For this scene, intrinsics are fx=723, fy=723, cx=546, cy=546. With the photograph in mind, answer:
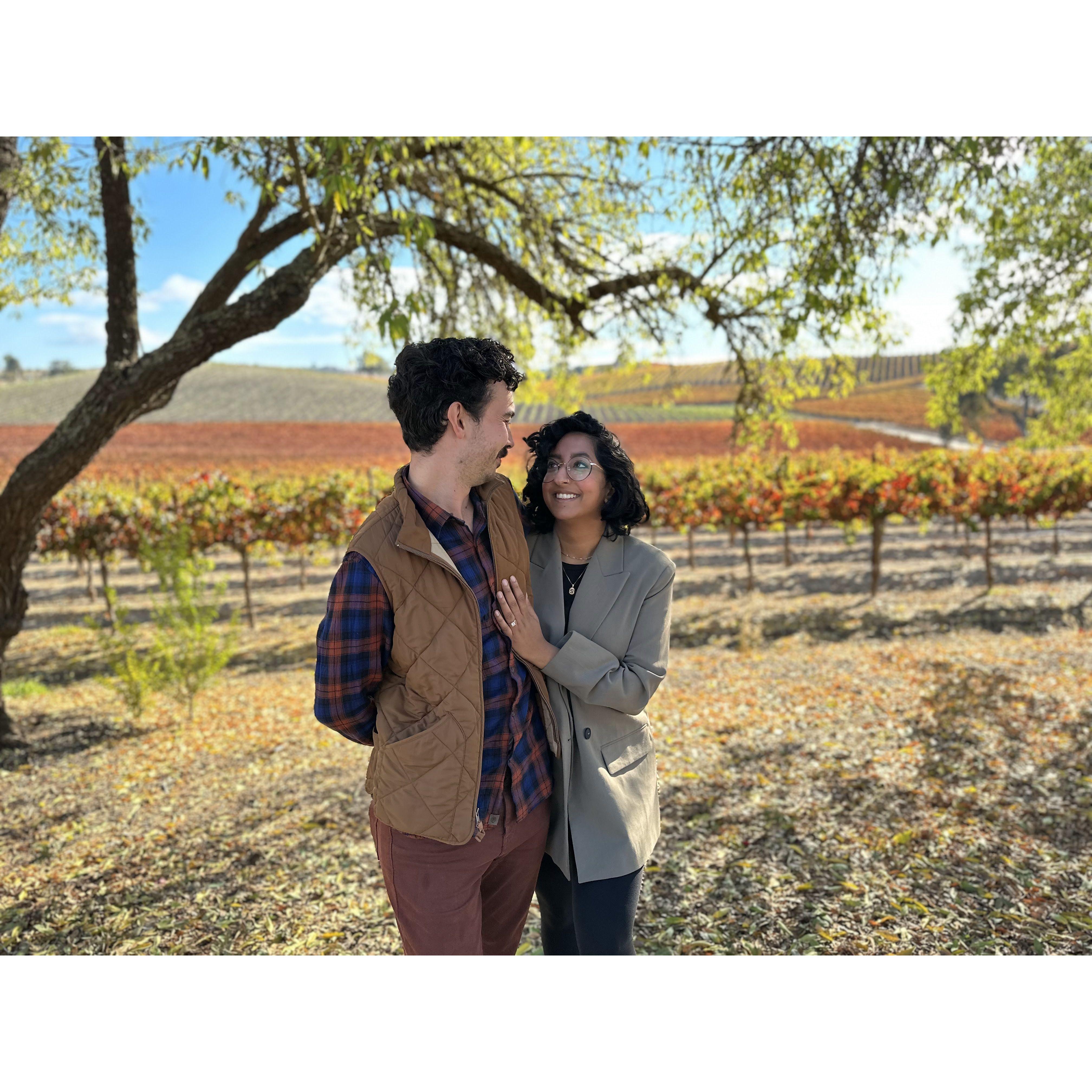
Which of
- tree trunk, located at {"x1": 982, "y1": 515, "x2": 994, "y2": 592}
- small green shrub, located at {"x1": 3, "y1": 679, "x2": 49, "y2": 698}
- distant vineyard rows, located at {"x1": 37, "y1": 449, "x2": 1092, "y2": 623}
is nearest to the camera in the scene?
small green shrub, located at {"x1": 3, "y1": 679, "x2": 49, "y2": 698}

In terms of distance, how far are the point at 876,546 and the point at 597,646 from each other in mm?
8986

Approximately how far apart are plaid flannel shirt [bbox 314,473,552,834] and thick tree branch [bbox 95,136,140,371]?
339 centimetres

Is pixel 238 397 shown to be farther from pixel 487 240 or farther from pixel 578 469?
pixel 578 469

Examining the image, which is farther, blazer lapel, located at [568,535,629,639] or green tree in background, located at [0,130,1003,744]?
green tree in background, located at [0,130,1003,744]

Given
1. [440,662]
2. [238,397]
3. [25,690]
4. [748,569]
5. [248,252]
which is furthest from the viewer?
[238,397]

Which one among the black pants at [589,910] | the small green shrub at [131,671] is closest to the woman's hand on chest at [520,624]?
the black pants at [589,910]

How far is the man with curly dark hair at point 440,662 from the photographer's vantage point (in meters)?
1.46

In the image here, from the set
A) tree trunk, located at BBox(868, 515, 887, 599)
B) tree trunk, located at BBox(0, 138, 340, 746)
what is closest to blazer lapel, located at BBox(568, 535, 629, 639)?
tree trunk, located at BBox(0, 138, 340, 746)

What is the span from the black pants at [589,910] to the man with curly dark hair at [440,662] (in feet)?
0.60

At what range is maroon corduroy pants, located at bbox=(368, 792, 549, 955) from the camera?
4.99ft

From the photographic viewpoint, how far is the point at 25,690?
635 centimetres

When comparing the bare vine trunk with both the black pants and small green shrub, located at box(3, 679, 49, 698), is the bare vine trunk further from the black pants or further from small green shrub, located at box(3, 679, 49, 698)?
the black pants

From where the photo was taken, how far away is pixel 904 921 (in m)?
2.66

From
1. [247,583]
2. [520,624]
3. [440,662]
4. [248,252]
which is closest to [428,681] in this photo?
[440,662]
